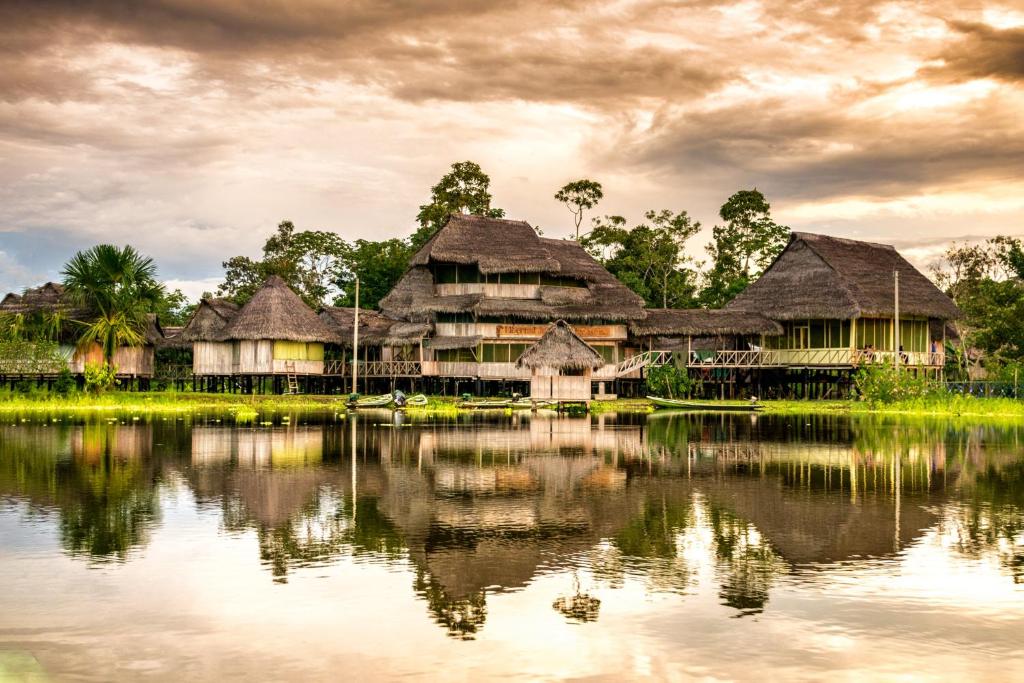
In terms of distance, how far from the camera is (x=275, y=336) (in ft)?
168

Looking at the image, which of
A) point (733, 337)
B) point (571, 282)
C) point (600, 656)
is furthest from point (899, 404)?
point (600, 656)

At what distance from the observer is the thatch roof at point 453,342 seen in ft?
164

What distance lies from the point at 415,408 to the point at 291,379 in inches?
485

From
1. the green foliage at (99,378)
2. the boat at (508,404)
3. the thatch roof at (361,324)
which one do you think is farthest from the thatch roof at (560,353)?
the green foliage at (99,378)

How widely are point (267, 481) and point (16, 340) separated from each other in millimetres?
37371

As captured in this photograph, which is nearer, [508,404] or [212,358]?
[508,404]

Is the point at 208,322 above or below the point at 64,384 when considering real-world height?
above

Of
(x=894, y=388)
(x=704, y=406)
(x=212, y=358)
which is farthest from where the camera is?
(x=212, y=358)

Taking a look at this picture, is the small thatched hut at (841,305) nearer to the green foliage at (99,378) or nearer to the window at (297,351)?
the window at (297,351)

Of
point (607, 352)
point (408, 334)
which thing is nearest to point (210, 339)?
point (408, 334)

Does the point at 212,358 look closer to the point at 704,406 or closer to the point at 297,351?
the point at 297,351

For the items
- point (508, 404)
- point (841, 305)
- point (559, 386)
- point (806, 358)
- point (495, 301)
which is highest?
point (495, 301)

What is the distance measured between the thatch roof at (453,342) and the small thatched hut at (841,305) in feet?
42.6

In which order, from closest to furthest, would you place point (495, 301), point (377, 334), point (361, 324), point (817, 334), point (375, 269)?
point (817, 334)
point (495, 301)
point (377, 334)
point (361, 324)
point (375, 269)
